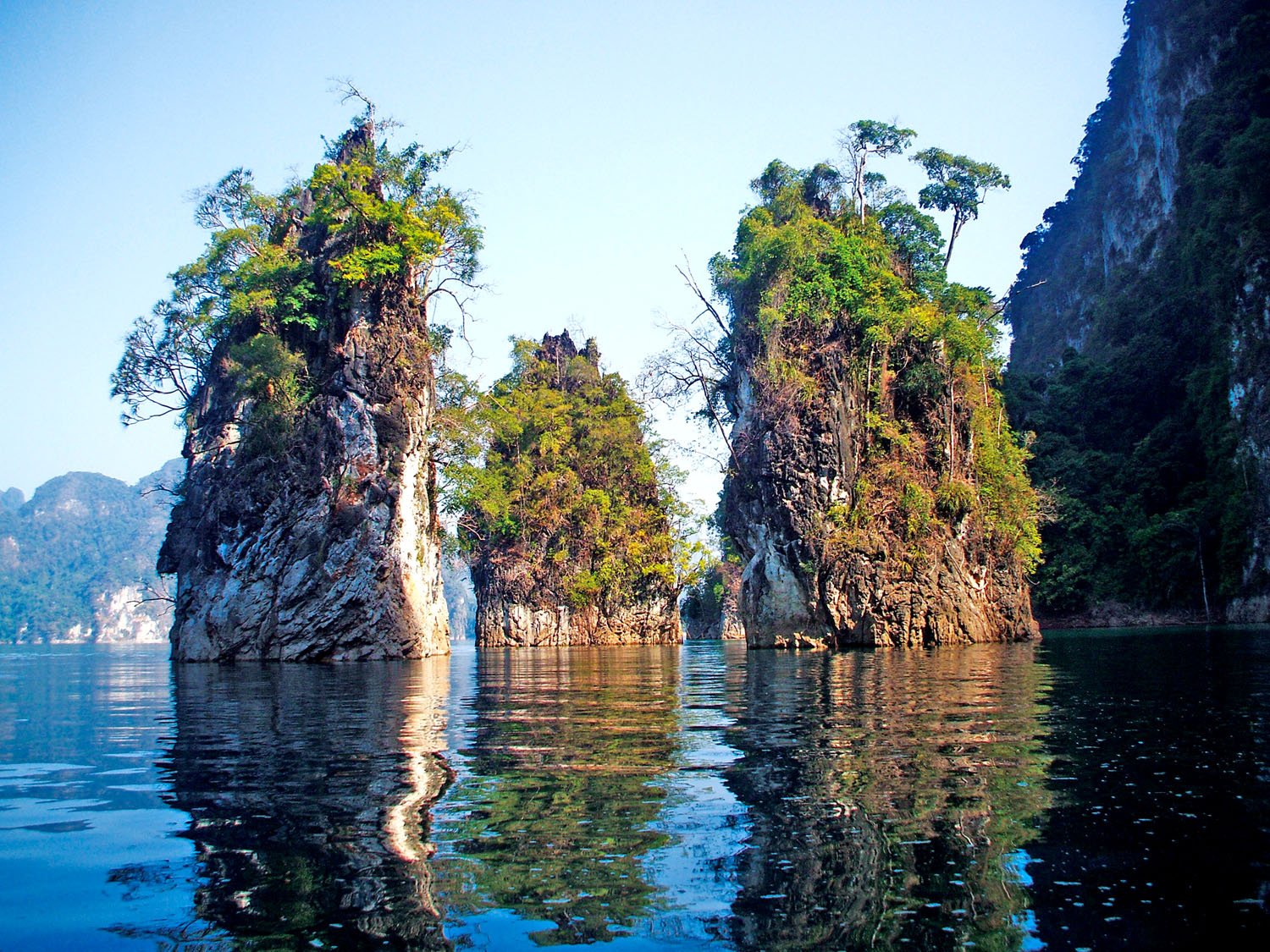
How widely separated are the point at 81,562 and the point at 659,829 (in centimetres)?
19708

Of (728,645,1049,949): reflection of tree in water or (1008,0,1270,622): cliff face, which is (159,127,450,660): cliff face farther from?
(1008,0,1270,622): cliff face

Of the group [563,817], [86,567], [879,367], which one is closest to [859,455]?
[879,367]

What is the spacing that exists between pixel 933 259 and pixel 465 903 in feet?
117

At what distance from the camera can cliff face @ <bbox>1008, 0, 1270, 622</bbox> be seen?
3716cm

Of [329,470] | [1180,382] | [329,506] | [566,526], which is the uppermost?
[1180,382]

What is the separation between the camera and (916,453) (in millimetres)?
29500

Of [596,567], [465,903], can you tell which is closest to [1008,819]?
[465,903]

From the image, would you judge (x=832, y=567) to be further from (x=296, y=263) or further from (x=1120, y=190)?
(x=1120, y=190)

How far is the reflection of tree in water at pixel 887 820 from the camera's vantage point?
2.90 meters

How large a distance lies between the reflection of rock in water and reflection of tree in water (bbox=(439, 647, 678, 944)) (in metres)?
0.26

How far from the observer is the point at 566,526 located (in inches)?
1823

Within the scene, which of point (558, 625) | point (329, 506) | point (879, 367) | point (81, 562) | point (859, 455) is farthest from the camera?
point (81, 562)

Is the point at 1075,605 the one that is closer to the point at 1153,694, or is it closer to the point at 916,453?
the point at 916,453

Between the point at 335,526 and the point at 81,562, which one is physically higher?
the point at 335,526
